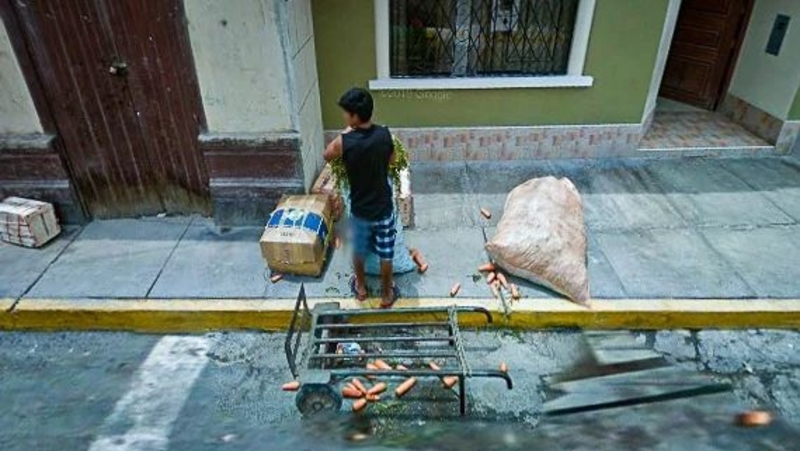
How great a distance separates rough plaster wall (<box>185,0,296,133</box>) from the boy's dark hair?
4.75 feet

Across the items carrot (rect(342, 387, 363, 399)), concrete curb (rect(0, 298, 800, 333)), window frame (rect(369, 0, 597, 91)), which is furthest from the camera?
window frame (rect(369, 0, 597, 91))

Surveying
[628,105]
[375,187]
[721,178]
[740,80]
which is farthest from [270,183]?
[740,80]

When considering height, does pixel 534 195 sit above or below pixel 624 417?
above

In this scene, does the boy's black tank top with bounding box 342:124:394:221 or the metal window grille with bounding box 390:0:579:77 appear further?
the metal window grille with bounding box 390:0:579:77

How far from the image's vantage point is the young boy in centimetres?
334

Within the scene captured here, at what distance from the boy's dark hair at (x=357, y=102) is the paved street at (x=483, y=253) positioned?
1.69 metres

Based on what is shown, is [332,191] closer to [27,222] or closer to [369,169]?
A: [369,169]

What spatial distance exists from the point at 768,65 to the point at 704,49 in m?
1.10

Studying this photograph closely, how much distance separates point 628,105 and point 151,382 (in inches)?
238

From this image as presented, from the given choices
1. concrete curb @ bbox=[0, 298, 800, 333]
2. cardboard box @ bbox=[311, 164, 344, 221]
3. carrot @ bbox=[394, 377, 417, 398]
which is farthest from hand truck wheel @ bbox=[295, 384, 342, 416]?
cardboard box @ bbox=[311, 164, 344, 221]

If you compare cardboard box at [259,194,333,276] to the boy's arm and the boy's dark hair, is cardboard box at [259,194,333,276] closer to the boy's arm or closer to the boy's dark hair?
the boy's arm

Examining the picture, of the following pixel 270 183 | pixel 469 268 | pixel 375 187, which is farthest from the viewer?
pixel 270 183

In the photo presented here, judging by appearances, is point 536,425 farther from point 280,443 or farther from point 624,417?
point 280,443

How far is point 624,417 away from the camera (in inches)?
130
